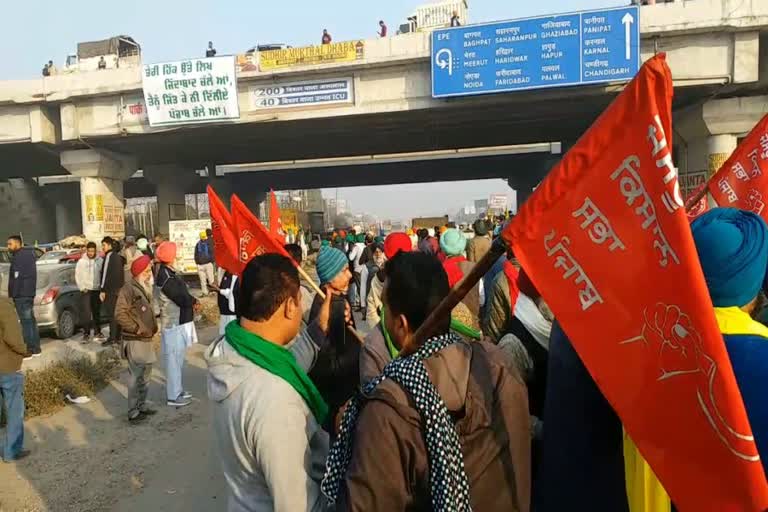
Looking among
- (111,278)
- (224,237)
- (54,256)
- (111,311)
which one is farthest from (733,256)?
(54,256)

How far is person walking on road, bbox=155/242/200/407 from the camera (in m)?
6.11

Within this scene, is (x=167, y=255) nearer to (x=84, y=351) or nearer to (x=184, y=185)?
(x=84, y=351)

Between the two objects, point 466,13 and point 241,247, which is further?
point 466,13

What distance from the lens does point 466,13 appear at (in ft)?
58.9

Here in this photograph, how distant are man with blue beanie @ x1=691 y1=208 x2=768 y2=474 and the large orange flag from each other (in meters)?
0.27

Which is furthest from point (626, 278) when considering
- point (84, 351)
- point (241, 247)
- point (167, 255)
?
point (84, 351)

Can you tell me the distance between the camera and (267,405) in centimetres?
169

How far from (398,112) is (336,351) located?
47.3ft

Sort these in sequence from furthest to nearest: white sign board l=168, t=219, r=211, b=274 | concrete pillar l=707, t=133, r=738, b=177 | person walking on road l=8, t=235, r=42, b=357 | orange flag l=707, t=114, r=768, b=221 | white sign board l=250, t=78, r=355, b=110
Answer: white sign board l=168, t=219, r=211, b=274, white sign board l=250, t=78, r=355, b=110, concrete pillar l=707, t=133, r=738, b=177, person walking on road l=8, t=235, r=42, b=357, orange flag l=707, t=114, r=768, b=221

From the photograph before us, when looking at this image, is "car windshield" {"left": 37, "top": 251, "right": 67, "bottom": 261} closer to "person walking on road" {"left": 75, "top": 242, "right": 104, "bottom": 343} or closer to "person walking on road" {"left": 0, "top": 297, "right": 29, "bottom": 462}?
"person walking on road" {"left": 75, "top": 242, "right": 104, "bottom": 343}

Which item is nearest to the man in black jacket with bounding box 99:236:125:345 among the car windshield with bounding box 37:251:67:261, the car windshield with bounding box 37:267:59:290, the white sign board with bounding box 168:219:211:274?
the car windshield with bounding box 37:267:59:290

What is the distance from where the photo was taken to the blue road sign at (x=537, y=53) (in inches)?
532

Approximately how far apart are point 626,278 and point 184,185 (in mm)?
31199

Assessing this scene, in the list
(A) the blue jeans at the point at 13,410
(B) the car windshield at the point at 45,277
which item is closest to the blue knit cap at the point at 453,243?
(A) the blue jeans at the point at 13,410
